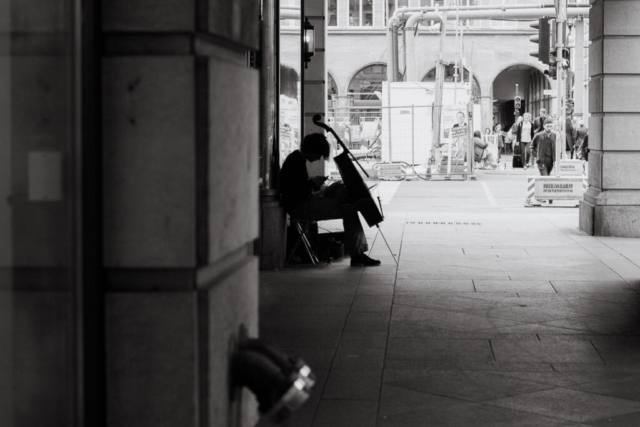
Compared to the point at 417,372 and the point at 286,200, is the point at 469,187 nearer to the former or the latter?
the point at 286,200

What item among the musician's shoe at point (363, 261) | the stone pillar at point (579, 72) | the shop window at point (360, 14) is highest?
the shop window at point (360, 14)

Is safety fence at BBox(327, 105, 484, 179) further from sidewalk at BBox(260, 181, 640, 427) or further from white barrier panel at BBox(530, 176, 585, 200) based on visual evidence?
sidewalk at BBox(260, 181, 640, 427)

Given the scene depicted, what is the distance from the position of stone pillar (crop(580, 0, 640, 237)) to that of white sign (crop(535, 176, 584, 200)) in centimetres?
535

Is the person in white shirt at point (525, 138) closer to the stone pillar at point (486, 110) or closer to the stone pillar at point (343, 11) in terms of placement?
the stone pillar at point (486, 110)

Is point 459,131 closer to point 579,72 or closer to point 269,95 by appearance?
point 579,72

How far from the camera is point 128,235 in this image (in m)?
3.14

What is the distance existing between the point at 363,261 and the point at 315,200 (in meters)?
0.85

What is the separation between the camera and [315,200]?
439 inches

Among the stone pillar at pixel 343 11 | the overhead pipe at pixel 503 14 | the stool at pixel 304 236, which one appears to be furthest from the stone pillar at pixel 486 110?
the stool at pixel 304 236

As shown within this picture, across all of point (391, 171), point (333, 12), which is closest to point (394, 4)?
point (333, 12)

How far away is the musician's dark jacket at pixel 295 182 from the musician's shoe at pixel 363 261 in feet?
2.87

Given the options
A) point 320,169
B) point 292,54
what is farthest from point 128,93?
point 320,169

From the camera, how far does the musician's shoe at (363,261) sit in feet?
36.9

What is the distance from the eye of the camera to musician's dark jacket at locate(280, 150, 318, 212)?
10938 mm
